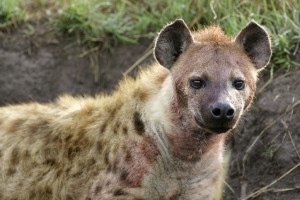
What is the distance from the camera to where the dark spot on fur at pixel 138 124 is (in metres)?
5.14

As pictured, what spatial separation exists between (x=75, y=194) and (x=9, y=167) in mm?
550

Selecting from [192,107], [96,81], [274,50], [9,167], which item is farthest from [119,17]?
[192,107]

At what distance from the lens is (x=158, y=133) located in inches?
201

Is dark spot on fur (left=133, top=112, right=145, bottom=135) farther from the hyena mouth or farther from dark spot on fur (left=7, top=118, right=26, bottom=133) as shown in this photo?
dark spot on fur (left=7, top=118, right=26, bottom=133)

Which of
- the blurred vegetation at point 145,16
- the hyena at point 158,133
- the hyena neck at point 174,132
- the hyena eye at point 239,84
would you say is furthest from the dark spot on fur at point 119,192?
the blurred vegetation at point 145,16

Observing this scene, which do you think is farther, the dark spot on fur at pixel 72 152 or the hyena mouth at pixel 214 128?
the dark spot on fur at pixel 72 152

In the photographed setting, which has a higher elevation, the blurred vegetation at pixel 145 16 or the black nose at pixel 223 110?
the black nose at pixel 223 110

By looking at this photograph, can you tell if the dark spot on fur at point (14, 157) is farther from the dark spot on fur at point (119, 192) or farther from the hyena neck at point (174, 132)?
the hyena neck at point (174, 132)

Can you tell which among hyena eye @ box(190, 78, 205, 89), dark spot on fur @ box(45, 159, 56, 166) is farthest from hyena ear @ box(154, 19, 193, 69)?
dark spot on fur @ box(45, 159, 56, 166)

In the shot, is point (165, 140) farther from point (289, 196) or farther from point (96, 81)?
point (96, 81)

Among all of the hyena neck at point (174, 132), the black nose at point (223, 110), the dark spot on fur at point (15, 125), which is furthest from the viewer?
the dark spot on fur at point (15, 125)

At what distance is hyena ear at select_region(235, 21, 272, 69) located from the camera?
16.7 ft

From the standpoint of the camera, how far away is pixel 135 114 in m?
5.21

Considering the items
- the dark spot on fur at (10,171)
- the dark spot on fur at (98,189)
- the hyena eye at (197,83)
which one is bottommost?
the dark spot on fur at (98,189)
